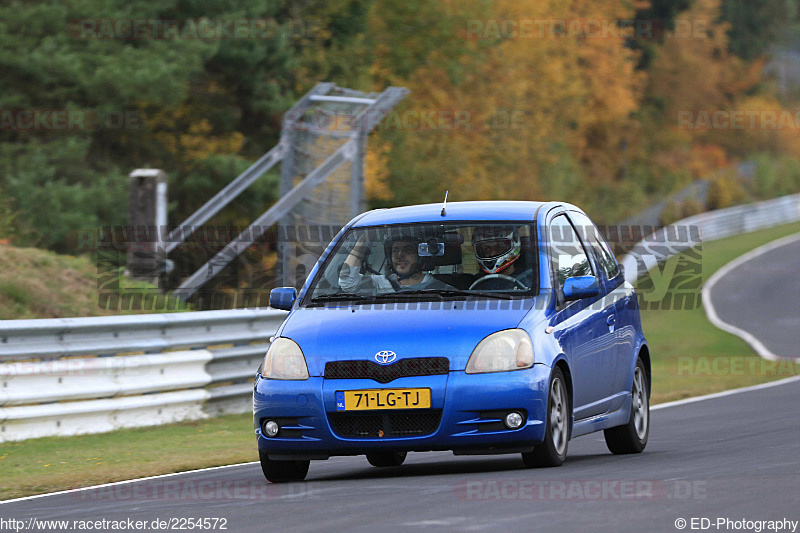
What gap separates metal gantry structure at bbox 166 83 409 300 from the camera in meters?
21.9

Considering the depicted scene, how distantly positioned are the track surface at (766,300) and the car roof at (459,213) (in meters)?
14.8

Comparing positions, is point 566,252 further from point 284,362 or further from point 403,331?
point 284,362

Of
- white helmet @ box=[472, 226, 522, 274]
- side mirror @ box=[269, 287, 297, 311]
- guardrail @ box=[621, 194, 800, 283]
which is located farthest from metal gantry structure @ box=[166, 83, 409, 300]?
white helmet @ box=[472, 226, 522, 274]

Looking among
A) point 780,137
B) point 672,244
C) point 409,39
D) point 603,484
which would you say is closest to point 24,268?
point 603,484

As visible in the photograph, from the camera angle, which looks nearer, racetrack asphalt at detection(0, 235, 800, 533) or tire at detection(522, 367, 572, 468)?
racetrack asphalt at detection(0, 235, 800, 533)

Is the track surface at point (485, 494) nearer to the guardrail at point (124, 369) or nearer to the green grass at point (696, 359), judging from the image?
the guardrail at point (124, 369)

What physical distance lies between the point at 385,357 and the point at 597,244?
295cm

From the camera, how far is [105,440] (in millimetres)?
12773

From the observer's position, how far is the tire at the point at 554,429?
28.2 feet
